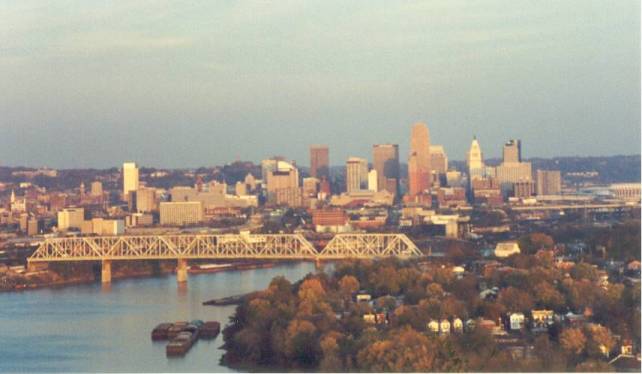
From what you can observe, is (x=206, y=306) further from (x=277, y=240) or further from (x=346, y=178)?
(x=346, y=178)

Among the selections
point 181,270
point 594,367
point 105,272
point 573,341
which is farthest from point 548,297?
point 105,272

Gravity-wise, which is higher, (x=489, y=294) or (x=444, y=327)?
(x=489, y=294)

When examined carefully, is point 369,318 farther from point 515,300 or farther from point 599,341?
point 599,341

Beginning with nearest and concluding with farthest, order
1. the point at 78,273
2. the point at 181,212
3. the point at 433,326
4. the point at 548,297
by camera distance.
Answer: the point at 433,326, the point at 548,297, the point at 78,273, the point at 181,212

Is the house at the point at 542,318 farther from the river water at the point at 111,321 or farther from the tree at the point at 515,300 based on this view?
the river water at the point at 111,321

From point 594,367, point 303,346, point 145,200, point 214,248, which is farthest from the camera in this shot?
point 145,200

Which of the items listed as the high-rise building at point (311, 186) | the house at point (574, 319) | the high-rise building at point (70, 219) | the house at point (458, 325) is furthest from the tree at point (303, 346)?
the high-rise building at point (311, 186)

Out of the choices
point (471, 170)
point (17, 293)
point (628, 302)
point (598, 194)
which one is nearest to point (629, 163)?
point (598, 194)
